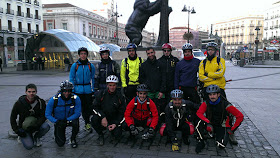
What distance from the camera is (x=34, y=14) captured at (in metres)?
46.7

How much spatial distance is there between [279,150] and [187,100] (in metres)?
1.84

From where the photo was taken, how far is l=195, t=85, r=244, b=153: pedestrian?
392 centimetres

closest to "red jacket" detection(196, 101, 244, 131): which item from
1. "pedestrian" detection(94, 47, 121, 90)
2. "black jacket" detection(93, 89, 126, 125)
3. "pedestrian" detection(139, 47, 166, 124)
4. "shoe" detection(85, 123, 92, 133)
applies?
"pedestrian" detection(139, 47, 166, 124)

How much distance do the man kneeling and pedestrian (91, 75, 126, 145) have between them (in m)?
0.24

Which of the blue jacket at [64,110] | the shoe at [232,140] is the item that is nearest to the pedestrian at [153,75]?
the shoe at [232,140]

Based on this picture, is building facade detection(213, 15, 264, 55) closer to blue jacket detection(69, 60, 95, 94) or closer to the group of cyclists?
the group of cyclists

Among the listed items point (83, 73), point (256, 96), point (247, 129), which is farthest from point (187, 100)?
point (256, 96)

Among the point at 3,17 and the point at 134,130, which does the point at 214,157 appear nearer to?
the point at 134,130

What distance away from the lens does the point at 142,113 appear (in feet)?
14.6

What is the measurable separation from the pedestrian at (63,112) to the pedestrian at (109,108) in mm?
375

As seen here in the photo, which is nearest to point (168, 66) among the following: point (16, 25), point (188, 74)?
point (188, 74)

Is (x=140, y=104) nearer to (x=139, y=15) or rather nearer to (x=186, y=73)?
(x=186, y=73)

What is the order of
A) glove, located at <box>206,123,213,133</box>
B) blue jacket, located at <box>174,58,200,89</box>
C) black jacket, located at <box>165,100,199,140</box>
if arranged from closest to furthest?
glove, located at <box>206,123,213,133</box>, black jacket, located at <box>165,100,199,140</box>, blue jacket, located at <box>174,58,200,89</box>

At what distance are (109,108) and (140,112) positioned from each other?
0.65m
